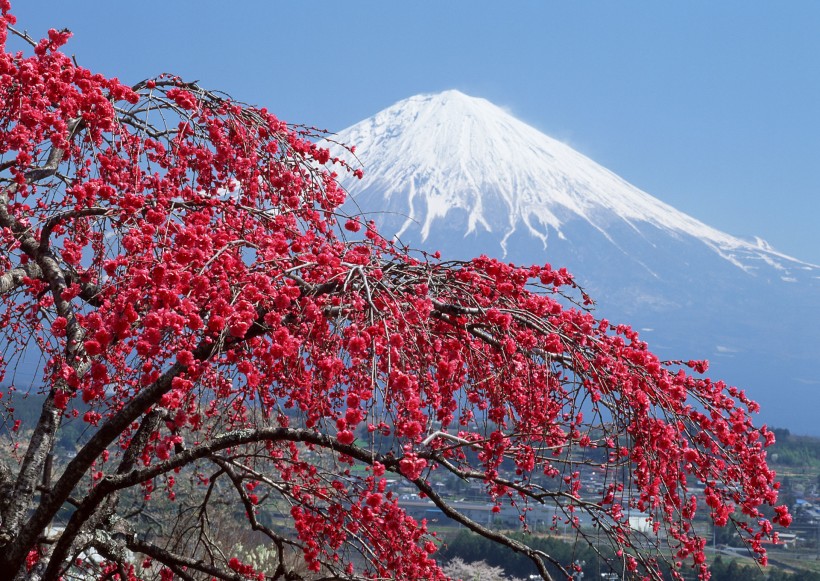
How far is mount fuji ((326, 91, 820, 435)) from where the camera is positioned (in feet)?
396

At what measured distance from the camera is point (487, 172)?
127 meters

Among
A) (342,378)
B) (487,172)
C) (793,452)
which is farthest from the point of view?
(487,172)

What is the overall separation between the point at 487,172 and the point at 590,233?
18.7 m

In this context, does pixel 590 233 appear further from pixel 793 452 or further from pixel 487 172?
pixel 793 452

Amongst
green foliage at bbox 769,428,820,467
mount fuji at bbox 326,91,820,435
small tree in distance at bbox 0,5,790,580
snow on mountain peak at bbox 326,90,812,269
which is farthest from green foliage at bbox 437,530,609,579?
snow on mountain peak at bbox 326,90,812,269

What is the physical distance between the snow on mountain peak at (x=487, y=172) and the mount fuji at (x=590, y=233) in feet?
0.69

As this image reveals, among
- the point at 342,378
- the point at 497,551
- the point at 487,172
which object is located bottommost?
the point at 342,378

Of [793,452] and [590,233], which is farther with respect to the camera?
[590,233]

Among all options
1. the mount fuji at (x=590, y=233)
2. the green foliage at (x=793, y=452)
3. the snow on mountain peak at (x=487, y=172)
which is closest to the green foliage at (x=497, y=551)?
the green foliage at (x=793, y=452)

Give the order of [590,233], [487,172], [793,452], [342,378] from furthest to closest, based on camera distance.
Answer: [590,233], [487,172], [793,452], [342,378]

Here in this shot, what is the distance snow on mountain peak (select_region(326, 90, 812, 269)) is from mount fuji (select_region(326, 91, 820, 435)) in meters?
0.21

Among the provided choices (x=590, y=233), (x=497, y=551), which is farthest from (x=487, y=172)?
(x=497, y=551)

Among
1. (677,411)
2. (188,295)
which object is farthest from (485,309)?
(188,295)

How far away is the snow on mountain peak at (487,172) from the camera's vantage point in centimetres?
12275
